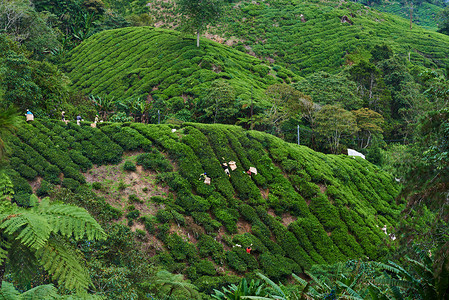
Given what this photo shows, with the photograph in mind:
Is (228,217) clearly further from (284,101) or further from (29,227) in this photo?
(284,101)

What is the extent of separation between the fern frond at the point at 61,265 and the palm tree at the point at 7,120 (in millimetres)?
900

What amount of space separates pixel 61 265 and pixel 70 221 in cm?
37

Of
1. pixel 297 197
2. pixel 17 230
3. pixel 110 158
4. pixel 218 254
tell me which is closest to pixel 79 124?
pixel 110 158

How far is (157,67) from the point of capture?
38500 mm

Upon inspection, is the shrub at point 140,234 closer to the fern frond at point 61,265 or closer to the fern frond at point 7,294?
Result: the fern frond at point 7,294

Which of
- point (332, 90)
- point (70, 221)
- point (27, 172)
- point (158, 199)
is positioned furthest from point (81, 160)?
point (332, 90)

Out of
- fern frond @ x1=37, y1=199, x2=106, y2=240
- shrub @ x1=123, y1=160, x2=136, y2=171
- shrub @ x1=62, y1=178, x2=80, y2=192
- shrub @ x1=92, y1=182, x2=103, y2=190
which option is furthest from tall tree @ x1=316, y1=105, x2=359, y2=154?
fern frond @ x1=37, y1=199, x2=106, y2=240

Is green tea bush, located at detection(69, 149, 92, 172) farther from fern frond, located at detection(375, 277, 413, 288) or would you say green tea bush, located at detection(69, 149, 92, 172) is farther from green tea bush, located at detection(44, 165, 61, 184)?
fern frond, located at detection(375, 277, 413, 288)

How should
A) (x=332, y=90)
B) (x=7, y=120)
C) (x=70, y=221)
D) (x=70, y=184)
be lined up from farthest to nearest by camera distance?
(x=332, y=90), (x=70, y=184), (x=70, y=221), (x=7, y=120)

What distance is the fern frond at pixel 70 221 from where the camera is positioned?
331 cm

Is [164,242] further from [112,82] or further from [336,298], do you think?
[112,82]

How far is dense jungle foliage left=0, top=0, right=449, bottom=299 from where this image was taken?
718 cm

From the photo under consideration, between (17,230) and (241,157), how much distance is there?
18.1 metres

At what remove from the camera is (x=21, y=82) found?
20.2m
